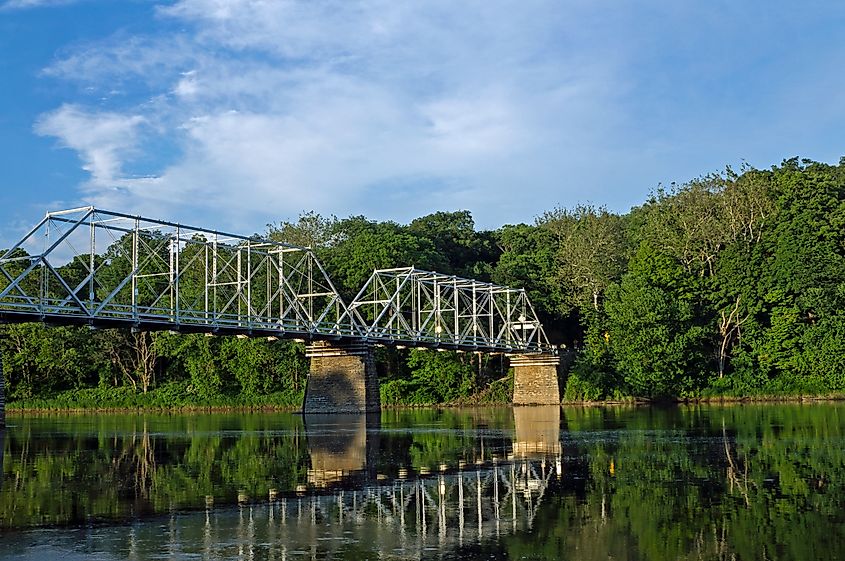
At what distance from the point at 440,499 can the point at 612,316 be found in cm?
6948

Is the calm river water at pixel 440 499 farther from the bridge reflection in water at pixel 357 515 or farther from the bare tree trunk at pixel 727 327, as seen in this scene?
the bare tree trunk at pixel 727 327

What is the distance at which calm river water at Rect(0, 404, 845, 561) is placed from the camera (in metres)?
16.3

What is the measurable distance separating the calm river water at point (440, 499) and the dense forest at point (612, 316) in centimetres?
4492

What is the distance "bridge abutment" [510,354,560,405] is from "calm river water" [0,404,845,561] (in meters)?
51.5

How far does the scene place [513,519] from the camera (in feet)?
Result: 62.3

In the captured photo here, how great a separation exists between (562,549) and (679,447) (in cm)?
2068

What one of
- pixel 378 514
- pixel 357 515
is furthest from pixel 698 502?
pixel 357 515

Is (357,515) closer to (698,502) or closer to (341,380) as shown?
(698,502)

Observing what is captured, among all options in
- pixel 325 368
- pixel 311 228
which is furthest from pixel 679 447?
pixel 311 228

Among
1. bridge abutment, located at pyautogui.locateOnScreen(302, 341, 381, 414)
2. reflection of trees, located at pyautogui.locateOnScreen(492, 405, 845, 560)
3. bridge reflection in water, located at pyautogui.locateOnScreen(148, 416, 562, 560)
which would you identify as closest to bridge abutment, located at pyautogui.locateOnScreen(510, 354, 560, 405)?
bridge abutment, located at pyautogui.locateOnScreen(302, 341, 381, 414)

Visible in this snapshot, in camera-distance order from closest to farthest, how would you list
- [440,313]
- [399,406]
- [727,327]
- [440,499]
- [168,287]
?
[440,499]
[168,287]
[727,327]
[440,313]
[399,406]

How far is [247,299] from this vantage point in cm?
7212

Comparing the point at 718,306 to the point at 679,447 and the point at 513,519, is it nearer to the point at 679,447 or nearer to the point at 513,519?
the point at 679,447

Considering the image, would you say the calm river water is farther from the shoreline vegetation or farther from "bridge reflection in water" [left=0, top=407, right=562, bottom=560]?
the shoreline vegetation
